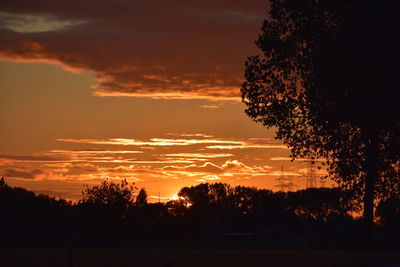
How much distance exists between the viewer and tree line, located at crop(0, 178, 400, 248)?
3425 inches

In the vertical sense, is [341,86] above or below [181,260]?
above

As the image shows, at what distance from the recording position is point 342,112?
39125 mm

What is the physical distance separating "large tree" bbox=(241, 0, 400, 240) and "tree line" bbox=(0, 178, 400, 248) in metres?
4.12

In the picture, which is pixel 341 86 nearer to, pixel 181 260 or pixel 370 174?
pixel 370 174

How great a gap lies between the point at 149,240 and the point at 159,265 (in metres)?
60.5

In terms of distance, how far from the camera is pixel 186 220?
120m

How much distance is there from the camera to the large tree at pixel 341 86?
122 ft

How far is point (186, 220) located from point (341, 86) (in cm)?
8454

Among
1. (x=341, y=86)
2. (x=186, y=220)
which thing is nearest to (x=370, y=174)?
(x=341, y=86)

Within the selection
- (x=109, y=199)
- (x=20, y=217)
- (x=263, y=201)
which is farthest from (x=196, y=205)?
(x=20, y=217)

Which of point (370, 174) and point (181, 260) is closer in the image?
point (370, 174)

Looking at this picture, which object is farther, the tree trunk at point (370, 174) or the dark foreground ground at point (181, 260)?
the tree trunk at point (370, 174)

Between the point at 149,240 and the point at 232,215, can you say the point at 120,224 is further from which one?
the point at 232,215

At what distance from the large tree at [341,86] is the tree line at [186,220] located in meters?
4.12
